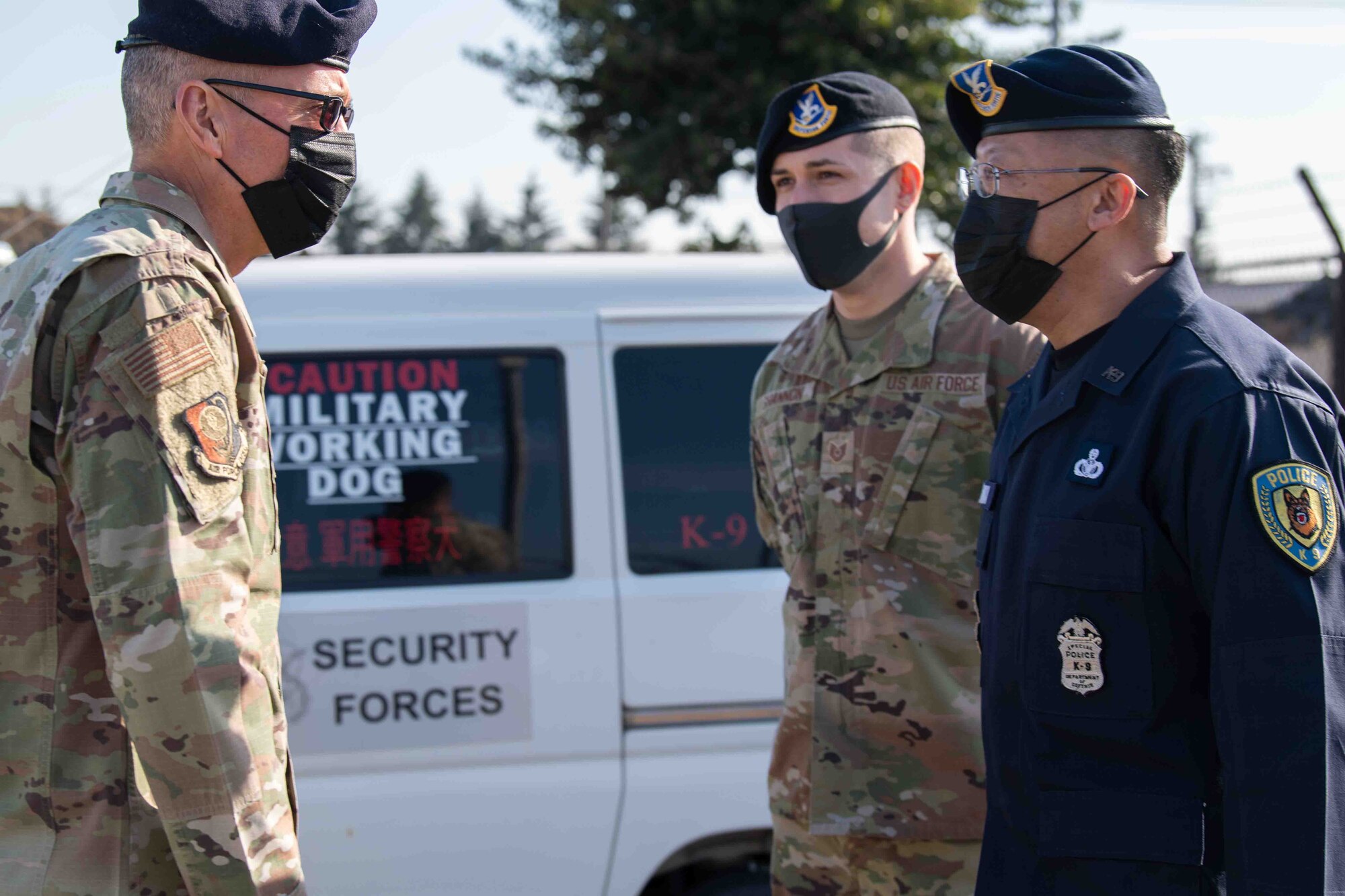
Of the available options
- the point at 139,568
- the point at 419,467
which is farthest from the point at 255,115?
the point at 419,467

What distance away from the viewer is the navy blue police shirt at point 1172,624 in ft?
3.95

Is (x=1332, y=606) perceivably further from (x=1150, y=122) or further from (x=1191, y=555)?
(x=1150, y=122)

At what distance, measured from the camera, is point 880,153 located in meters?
2.38

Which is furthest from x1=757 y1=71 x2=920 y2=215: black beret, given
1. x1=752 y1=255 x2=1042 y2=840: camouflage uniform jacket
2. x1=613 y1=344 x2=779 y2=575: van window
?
x1=613 y1=344 x2=779 y2=575: van window

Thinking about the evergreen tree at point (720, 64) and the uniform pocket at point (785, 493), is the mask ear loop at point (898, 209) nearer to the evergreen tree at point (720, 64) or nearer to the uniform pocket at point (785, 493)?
the uniform pocket at point (785, 493)

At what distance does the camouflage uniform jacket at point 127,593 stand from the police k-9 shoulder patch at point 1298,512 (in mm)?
1185

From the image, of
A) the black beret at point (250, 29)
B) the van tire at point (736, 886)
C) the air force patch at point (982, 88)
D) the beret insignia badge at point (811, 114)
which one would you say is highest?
the beret insignia badge at point (811, 114)

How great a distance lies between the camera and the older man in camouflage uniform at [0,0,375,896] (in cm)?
123

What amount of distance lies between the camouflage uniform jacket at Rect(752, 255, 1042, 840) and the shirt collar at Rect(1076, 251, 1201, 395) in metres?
0.58

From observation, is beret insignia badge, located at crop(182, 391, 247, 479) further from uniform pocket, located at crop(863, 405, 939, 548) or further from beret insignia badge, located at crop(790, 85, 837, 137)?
beret insignia badge, located at crop(790, 85, 837, 137)

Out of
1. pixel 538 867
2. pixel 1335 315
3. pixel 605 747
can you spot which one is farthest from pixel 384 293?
pixel 1335 315

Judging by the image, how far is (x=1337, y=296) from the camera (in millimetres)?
4812

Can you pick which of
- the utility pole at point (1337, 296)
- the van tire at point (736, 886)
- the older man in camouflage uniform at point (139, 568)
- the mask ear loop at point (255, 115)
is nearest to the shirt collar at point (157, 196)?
the older man in camouflage uniform at point (139, 568)

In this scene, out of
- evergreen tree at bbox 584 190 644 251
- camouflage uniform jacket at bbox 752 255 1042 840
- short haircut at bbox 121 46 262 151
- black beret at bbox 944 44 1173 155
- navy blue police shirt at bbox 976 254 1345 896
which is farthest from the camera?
evergreen tree at bbox 584 190 644 251
